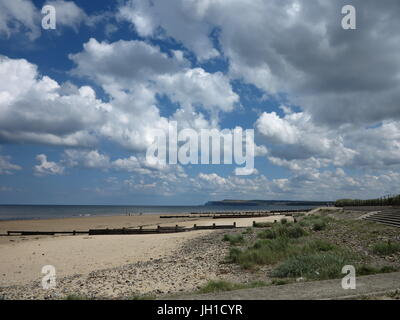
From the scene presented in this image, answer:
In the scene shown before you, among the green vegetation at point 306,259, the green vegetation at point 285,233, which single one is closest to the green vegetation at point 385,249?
the green vegetation at point 306,259

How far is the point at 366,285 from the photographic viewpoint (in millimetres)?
7098

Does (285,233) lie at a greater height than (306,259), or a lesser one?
lesser

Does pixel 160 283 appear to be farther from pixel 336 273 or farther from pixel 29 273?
pixel 29 273

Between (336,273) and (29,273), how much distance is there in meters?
12.0

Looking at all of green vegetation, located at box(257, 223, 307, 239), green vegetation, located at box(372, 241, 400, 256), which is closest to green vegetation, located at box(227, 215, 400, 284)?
green vegetation, located at box(372, 241, 400, 256)

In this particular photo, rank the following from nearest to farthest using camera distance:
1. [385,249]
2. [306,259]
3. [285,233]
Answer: [306,259] → [385,249] → [285,233]

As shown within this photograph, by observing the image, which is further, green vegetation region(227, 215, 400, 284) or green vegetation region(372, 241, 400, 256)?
green vegetation region(372, 241, 400, 256)

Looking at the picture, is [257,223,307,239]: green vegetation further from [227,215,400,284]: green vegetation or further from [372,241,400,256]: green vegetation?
[372,241,400,256]: green vegetation

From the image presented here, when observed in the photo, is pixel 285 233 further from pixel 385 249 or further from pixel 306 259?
pixel 306 259

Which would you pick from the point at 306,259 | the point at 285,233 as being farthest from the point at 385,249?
the point at 285,233

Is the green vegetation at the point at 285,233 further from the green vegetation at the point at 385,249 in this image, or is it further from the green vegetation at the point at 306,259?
the green vegetation at the point at 385,249
